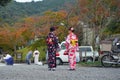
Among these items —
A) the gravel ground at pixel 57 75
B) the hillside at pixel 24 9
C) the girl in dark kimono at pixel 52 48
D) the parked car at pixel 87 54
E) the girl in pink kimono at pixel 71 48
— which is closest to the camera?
the gravel ground at pixel 57 75

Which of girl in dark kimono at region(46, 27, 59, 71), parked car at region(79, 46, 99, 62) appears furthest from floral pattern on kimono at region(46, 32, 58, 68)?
parked car at region(79, 46, 99, 62)

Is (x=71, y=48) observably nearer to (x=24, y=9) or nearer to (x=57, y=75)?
(x=57, y=75)

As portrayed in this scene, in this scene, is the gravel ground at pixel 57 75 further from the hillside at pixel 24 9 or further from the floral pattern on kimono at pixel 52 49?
the hillside at pixel 24 9

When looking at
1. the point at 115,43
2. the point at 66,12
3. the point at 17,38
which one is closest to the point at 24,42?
the point at 17,38

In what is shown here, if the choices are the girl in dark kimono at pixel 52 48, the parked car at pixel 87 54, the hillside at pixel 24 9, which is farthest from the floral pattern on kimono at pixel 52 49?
the hillside at pixel 24 9

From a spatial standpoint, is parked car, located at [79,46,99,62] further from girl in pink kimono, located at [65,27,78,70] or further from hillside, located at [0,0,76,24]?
hillside, located at [0,0,76,24]

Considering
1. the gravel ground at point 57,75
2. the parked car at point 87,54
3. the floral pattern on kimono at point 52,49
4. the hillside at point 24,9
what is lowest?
the gravel ground at point 57,75

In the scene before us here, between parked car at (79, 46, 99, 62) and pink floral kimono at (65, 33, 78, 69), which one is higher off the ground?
parked car at (79, 46, 99, 62)

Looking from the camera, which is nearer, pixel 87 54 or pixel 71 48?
pixel 71 48

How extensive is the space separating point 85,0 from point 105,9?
220cm

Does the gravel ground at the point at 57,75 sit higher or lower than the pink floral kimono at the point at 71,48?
lower

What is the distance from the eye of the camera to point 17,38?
61.6 meters

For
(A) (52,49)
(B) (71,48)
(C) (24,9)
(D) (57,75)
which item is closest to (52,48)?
(A) (52,49)

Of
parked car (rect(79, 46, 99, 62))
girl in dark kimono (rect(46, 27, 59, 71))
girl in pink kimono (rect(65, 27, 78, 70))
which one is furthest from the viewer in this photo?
parked car (rect(79, 46, 99, 62))
